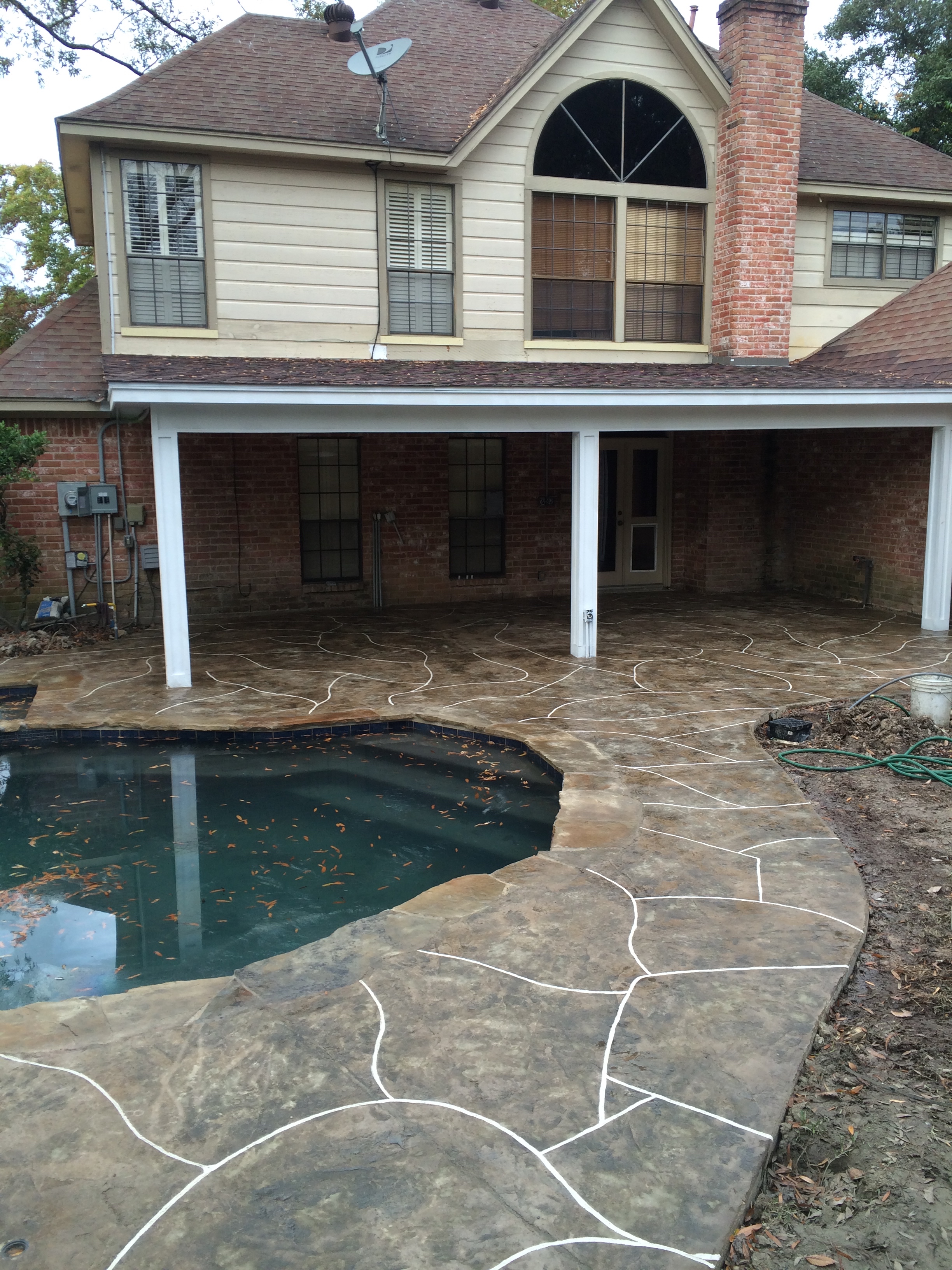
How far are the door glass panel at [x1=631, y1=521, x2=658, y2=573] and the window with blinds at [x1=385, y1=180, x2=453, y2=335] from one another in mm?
4158

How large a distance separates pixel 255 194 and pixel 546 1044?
9.59 m

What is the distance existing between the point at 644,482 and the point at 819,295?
10.5 feet

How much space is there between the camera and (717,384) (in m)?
9.56

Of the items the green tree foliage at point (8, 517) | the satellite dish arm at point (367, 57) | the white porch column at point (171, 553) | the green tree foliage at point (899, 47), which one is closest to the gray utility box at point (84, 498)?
the green tree foliage at point (8, 517)

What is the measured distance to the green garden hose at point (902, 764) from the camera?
6.41 meters

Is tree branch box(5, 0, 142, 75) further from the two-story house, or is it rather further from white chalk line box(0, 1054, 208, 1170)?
white chalk line box(0, 1054, 208, 1170)

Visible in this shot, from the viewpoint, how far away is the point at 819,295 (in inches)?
506

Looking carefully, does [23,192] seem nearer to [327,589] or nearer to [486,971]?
[327,589]

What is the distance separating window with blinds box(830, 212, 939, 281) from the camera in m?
12.9

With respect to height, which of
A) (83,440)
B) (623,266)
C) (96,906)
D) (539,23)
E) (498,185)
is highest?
(539,23)

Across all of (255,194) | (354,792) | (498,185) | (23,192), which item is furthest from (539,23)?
(23,192)

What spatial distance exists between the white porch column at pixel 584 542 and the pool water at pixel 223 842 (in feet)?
8.66

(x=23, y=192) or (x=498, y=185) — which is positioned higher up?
(x=23, y=192)

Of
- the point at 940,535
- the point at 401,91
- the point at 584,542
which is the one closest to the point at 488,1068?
the point at 584,542
